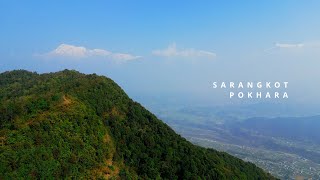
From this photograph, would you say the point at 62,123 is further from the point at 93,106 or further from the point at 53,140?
the point at 93,106

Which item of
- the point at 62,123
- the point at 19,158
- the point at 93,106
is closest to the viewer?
the point at 19,158

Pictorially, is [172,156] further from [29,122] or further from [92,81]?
[29,122]

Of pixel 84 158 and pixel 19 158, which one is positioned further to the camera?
pixel 84 158

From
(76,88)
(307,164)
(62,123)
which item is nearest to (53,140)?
(62,123)

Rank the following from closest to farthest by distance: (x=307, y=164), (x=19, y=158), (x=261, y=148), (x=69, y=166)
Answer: (x=19, y=158)
(x=69, y=166)
(x=307, y=164)
(x=261, y=148)

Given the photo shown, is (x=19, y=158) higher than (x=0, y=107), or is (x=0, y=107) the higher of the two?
(x=0, y=107)

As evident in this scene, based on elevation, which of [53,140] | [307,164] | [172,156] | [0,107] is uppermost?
[0,107]
